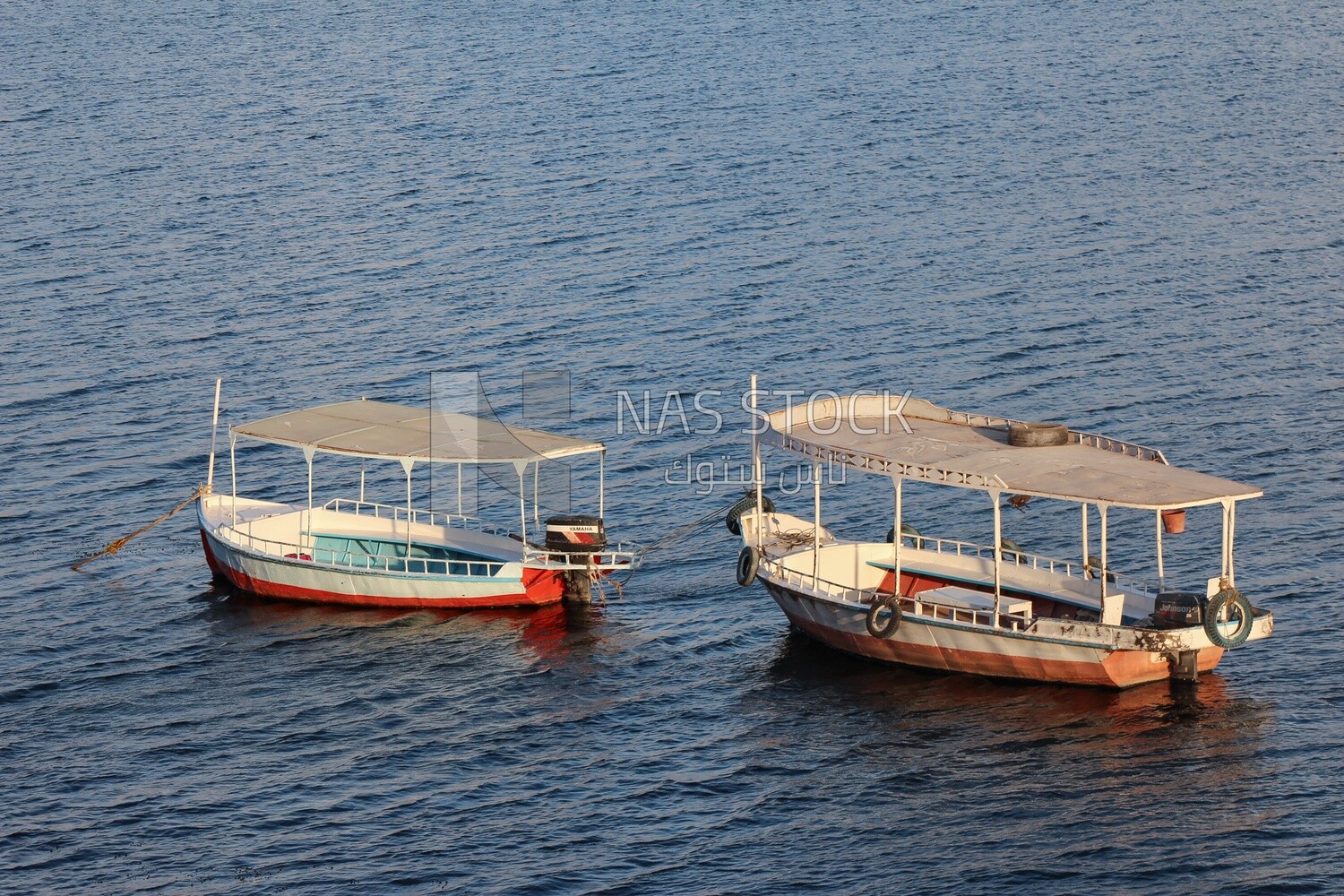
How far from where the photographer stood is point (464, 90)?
14438 centimetres

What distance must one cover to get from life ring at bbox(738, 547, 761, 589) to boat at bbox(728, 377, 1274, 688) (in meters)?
0.05

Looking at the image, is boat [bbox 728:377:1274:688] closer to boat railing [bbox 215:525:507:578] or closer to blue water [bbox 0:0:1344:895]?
blue water [bbox 0:0:1344:895]

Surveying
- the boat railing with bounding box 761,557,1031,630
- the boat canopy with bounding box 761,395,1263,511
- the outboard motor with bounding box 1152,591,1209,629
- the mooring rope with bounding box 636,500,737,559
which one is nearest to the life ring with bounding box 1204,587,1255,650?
the outboard motor with bounding box 1152,591,1209,629

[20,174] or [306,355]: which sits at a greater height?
[20,174]

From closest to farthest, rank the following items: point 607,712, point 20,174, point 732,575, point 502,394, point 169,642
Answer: point 607,712 < point 169,642 < point 732,575 < point 502,394 < point 20,174

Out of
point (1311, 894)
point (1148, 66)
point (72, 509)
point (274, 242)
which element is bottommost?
point (1311, 894)

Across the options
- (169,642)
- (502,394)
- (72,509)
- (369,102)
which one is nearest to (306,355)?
(502,394)

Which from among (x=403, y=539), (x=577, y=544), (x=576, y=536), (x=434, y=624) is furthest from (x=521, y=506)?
(x=403, y=539)

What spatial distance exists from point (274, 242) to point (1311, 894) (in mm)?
81781

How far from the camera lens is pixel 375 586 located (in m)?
63.0

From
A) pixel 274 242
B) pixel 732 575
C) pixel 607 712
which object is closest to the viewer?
pixel 607 712

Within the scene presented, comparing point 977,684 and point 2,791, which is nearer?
point 2,791

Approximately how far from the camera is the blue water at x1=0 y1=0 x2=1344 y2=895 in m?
47.7

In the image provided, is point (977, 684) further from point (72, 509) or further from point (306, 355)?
point (306, 355)
